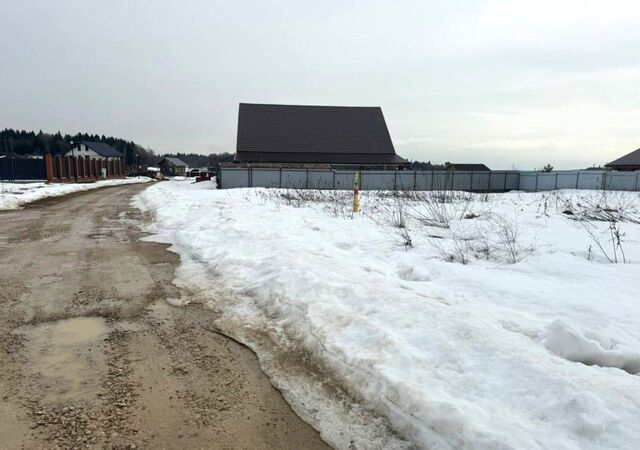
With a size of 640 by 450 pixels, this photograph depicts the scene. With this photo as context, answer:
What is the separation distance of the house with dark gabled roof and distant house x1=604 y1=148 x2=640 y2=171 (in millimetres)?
22497

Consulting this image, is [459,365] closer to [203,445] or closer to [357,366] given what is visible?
[357,366]

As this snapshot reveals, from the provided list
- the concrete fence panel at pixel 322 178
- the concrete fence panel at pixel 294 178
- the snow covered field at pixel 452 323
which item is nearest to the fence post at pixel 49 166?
the concrete fence panel at pixel 294 178

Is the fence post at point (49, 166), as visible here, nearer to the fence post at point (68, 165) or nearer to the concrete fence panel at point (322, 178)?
the fence post at point (68, 165)

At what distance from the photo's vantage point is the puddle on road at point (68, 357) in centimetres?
313

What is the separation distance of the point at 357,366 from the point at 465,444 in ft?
3.60

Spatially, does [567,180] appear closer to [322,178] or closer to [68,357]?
[322,178]

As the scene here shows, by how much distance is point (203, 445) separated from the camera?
258 cm

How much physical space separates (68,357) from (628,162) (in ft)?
172

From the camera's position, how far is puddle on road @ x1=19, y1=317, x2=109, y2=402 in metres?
3.13

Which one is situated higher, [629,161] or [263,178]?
[629,161]

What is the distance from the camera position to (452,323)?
3885 mm

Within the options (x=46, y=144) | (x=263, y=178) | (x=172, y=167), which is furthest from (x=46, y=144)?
(x=263, y=178)

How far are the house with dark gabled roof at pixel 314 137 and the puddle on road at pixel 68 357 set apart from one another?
Result: 35.0 meters

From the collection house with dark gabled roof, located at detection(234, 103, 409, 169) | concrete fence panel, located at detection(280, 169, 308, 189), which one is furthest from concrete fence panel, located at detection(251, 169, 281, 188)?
house with dark gabled roof, located at detection(234, 103, 409, 169)
